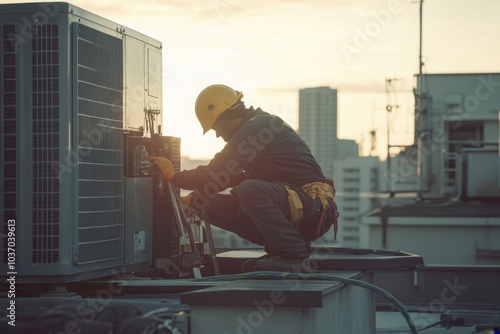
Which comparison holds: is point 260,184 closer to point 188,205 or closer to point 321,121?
point 188,205

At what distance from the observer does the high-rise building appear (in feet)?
635

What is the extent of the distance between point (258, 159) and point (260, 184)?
0.52m

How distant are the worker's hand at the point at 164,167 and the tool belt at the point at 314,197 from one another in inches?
37.3

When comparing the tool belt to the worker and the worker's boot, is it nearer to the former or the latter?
the worker

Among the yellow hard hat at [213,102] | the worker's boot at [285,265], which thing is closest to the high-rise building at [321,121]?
the yellow hard hat at [213,102]

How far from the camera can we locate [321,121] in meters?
195

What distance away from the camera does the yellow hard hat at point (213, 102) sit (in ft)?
28.1

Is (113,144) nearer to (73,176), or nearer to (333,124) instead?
(73,176)

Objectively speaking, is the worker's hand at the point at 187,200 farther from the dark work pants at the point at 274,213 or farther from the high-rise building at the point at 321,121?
the high-rise building at the point at 321,121

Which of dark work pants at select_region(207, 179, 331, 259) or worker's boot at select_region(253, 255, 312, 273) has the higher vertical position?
dark work pants at select_region(207, 179, 331, 259)

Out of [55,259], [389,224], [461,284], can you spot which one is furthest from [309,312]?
[389,224]

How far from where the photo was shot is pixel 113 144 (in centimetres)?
801

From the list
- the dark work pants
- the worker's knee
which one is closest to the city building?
the dark work pants

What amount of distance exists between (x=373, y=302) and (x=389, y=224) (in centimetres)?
1735
